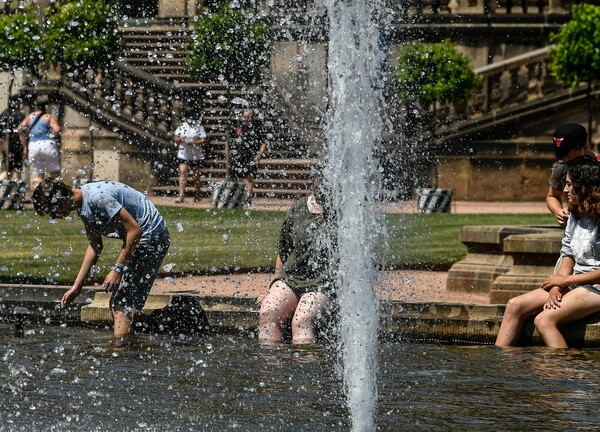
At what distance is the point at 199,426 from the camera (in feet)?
21.0

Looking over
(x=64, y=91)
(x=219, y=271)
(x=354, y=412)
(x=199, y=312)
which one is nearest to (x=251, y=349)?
(x=199, y=312)

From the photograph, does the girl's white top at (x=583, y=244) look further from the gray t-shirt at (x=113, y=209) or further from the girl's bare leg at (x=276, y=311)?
Result: the gray t-shirt at (x=113, y=209)

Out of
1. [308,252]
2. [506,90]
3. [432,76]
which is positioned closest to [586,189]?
[308,252]

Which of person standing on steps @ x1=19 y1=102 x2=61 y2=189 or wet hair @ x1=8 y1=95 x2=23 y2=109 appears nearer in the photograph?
person standing on steps @ x1=19 y1=102 x2=61 y2=189

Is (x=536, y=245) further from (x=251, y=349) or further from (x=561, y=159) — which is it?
(x=251, y=349)

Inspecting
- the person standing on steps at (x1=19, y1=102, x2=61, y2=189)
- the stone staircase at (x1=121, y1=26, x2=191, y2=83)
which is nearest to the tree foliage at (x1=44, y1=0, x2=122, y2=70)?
the stone staircase at (x1=121, y1=26, x2=191, y2=83)

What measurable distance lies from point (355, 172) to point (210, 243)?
26.6ft

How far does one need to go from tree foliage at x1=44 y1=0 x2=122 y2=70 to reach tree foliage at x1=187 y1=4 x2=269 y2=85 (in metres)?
1.66

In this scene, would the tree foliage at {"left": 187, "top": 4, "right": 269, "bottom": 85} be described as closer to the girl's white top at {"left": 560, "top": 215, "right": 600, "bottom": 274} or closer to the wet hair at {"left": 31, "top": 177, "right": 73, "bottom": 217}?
the wet hair at {"left": 31, "top": 177, "right": 73, "bottom": 217}

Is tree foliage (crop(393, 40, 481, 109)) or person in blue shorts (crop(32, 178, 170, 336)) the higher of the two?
tree foliage (crop(393, 40, 481, 109))

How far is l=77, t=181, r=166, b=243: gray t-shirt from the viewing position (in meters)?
8.62

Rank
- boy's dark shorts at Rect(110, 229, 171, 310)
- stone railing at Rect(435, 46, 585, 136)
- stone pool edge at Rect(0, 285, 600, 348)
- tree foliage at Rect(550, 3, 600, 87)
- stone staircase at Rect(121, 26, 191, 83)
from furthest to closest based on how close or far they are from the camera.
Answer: stone staircase at Rect(121, 26, 191, 83) < stone railing at Rect(435, 46, 585, 136) < tree foliage at Rect(550, 3, 600, 87) < boy's dark shorts at Rect(110, 229, 171, 310) < stone pool edge at Rect(0, 285, 600, 348)

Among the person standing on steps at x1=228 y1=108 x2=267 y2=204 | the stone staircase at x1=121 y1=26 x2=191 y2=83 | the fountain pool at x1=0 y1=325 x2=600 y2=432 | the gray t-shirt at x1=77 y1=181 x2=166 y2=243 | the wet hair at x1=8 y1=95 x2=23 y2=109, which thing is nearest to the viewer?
the fountain pool at x1=0 y1=325 x2=600 y2=432

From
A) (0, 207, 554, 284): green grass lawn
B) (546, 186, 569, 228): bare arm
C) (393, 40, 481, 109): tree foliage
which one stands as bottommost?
(0, 207, 554, 284): green grass lawn
